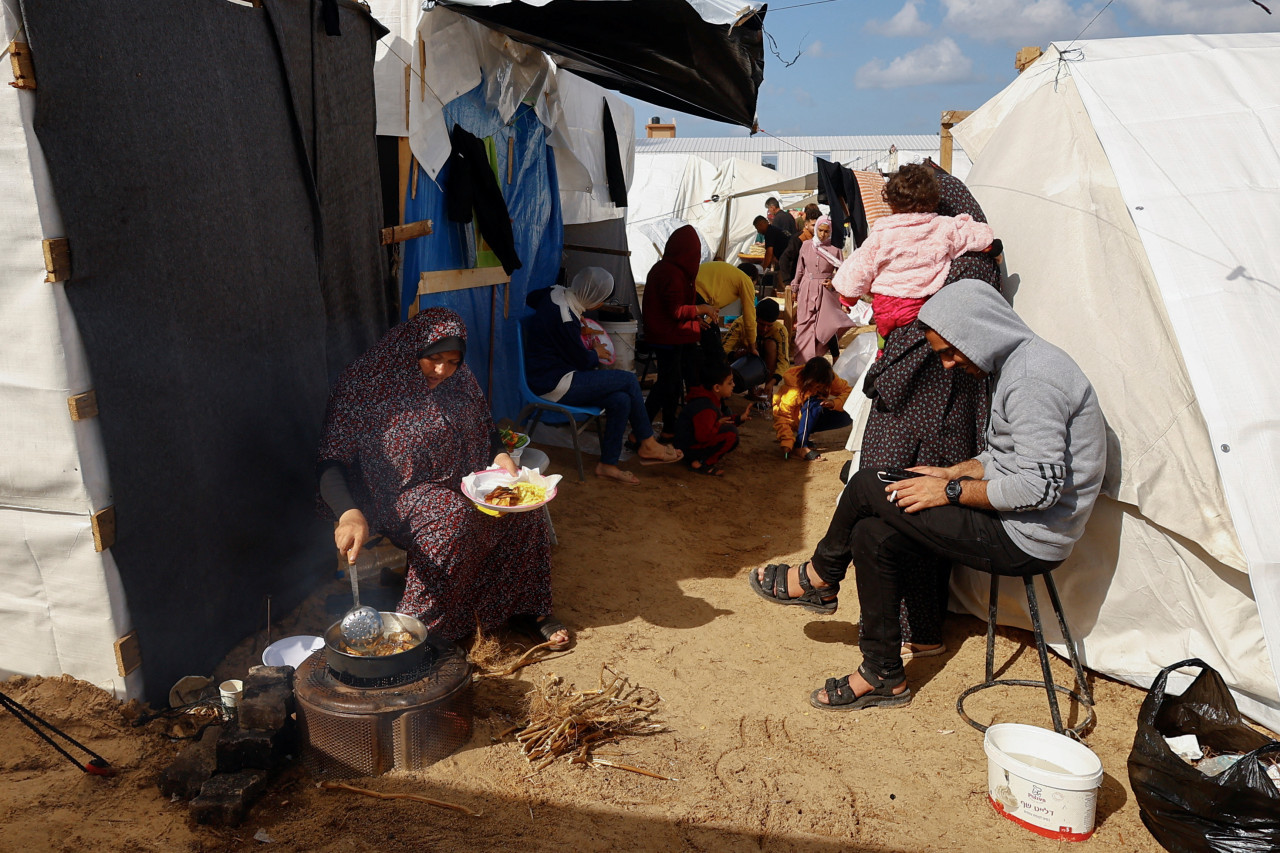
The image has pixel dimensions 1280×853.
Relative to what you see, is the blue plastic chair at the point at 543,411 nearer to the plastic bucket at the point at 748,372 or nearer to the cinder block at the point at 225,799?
the plastic bucket at the point at 748,372

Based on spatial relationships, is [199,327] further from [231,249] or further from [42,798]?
[42,798]

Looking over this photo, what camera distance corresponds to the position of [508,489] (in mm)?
3318

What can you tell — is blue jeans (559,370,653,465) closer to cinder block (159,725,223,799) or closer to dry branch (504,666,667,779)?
dry branch (504,666,667,779)

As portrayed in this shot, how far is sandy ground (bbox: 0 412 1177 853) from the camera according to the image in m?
2.46

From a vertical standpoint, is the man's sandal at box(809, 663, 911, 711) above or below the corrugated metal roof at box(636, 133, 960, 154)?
below

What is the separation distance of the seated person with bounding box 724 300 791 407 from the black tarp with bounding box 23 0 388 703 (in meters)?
4.34

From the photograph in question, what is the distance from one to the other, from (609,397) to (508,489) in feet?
7.96

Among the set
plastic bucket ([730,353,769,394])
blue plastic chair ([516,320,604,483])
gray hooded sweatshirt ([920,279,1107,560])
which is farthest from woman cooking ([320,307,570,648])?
plastic bucket ([730,353,769,394])

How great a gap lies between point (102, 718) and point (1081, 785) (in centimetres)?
291

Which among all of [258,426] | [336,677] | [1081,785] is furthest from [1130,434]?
[258,426]

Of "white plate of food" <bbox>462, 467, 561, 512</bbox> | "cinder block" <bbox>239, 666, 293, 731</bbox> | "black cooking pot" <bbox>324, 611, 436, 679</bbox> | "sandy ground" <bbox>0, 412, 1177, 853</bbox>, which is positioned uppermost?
"white plate of food" <bbox>462, 467, 561, 512</bbox>

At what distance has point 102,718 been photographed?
2.72m

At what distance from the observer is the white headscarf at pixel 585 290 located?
5938 mm

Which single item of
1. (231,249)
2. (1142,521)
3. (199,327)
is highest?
(231,249)
